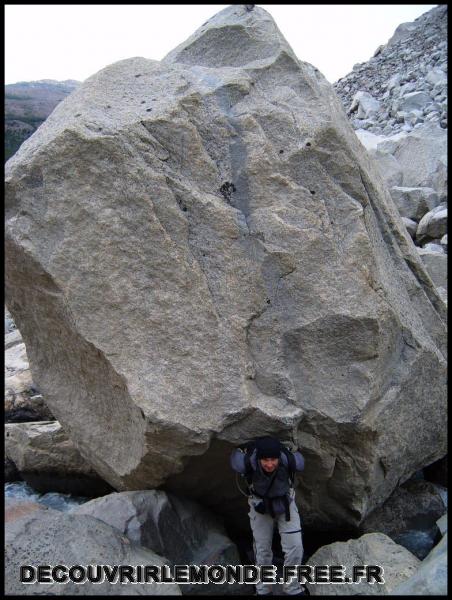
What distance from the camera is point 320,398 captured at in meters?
5.08

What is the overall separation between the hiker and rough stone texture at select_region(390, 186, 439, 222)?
9165 mm

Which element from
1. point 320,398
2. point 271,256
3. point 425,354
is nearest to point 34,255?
point 271,256

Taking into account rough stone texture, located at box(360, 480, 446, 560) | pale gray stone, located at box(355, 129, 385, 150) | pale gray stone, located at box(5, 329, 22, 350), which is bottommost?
rough stone texture, located at box(360, 480, 446, 560)

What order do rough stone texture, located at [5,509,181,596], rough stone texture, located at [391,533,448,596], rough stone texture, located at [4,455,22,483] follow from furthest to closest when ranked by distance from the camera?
rough stone texture, located at [4,455,22,483] < rough stone texture, located at [5,509,181,596] < rough stone texture, located at [391,533,448,596]

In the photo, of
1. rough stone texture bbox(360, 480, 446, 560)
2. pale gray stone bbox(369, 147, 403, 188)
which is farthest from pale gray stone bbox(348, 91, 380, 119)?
rough stone texture bbox(360, 480, 446, 560)

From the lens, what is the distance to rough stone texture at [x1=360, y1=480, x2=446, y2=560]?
5.80 meters

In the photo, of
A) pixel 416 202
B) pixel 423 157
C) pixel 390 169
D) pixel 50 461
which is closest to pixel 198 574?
pixel 50 461

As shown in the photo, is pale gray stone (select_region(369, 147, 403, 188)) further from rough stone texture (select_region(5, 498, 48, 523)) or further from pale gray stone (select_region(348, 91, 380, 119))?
rough stone texture (select_region(5, 498, 48, 523))

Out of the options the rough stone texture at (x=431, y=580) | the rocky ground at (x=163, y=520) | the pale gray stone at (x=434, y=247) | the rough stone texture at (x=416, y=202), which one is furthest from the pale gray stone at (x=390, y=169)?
the rough stone texture at (x=431, y=580)

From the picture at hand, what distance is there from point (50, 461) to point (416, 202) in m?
9.24

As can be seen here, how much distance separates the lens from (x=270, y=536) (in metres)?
4.98

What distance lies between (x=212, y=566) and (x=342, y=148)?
3.86 meters

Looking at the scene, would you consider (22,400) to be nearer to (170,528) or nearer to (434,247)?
(170,528)

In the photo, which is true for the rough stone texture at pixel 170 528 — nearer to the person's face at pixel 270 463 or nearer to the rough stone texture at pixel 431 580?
the person's face at pixel 270 463
